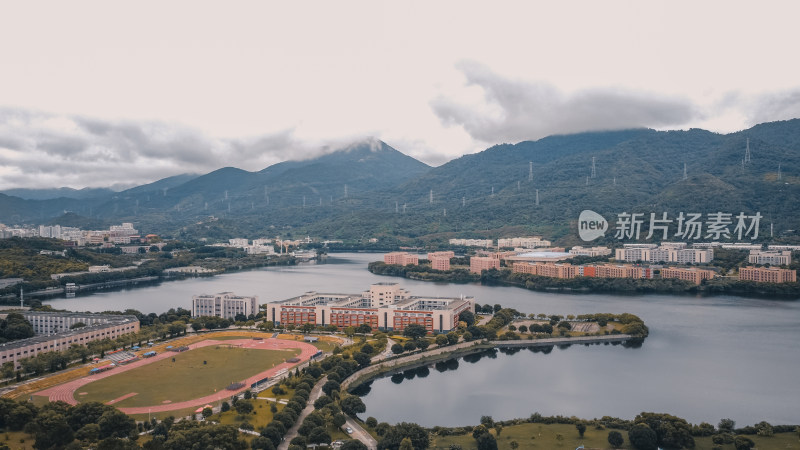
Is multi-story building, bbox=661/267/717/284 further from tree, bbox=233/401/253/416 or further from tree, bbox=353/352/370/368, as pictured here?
tree, bbox=233/401/253/416

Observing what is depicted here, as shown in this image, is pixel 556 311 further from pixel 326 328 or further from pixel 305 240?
pixel 305 240

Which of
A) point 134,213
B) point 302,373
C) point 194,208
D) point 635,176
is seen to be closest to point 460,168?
point 635,176

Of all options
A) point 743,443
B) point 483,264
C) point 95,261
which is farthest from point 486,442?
point 95,261

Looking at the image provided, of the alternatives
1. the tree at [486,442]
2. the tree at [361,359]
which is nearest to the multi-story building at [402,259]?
the tree at [361,359]

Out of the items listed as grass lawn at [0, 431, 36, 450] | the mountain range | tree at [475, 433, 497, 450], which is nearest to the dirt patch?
grass lawn at [0, 431, 36, 450]

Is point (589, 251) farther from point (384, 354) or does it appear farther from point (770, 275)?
point (384, 354)

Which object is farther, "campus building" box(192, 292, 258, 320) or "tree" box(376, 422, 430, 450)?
"campus building" box(192, 292, 258, 320)
